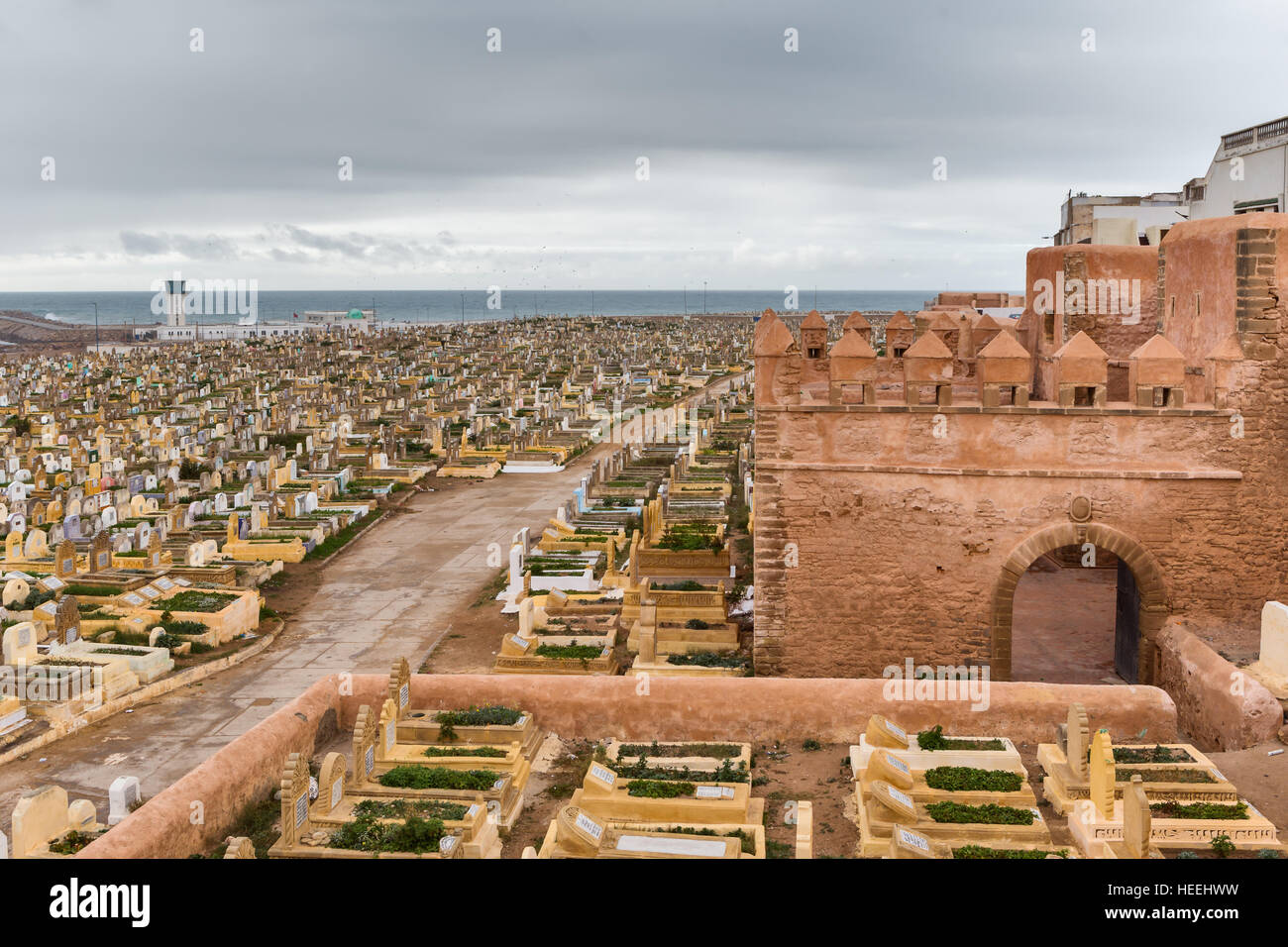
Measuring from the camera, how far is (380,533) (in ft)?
99.8

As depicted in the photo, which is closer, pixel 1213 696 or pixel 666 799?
pixel 666 799

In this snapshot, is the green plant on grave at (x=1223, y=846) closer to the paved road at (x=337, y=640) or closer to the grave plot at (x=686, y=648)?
the grave plot at (x=686, y=648)

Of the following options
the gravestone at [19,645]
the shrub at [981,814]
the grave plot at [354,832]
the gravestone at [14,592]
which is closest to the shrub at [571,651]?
the grave plot at [354,832]

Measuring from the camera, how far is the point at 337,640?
21156 millimetres

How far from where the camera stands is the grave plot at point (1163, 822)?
9.27 m

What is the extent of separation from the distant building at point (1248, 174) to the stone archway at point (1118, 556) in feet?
56.8

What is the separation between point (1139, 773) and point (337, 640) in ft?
49.3

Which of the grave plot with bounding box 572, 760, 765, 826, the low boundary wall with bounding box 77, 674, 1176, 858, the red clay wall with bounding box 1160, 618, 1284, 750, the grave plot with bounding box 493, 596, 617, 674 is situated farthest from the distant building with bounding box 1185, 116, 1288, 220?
the grave plot with bounding box 572, 760, 765, 826

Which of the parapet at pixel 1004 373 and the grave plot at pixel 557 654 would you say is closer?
the parapet at pixel 1004 373

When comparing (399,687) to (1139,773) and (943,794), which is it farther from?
(1139,773)

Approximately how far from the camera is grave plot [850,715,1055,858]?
9.38m

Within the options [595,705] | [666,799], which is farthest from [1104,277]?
[666,799]
